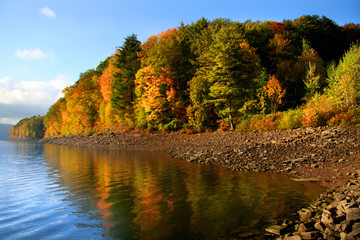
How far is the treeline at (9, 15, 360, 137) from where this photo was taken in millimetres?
25094

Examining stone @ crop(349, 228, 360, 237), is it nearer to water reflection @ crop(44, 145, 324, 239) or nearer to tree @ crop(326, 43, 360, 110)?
water reflection @ crop(44, 145, 324, 239)

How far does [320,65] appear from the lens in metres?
35.7

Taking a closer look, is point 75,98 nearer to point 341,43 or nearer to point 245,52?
point 245,52

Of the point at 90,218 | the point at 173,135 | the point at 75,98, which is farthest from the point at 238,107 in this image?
the point at 75,98

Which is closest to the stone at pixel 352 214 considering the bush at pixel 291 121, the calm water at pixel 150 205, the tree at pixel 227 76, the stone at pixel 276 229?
the stone at pixel 276 229

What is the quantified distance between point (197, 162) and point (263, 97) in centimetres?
1530

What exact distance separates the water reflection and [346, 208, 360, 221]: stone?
2081 millimetres

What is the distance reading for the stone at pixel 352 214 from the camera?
17.6 ft

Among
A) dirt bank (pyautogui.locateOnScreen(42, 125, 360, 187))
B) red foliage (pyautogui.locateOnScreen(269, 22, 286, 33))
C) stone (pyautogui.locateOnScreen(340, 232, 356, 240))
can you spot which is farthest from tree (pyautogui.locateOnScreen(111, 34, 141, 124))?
stone (pyautogui.locateOnScreen(340, 232, 356, 240))

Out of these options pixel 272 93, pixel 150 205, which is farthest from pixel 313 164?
pixel 272 93

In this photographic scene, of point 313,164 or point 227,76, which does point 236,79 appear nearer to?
point 227,76

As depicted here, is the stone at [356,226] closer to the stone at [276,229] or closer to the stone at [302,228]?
the stone at [302,228]

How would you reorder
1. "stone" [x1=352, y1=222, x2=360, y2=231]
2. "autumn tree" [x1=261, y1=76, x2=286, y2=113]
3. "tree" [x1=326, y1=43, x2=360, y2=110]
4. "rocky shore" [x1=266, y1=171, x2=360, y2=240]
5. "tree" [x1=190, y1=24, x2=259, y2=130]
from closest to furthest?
1. "stone" [x1=352, y1=222, x2=360, y2=231]
2. "rocky shore" [x1=266, y1=171, x2=360, y2=240]
3. "tree" [x1=326, y1=43, x2=360, y2=110]
4. "autumn tree" [x1=261, y1=76, x2=286, y2=113]
5. "tree" [x1=190, y1=24, x2=259, y2=130]

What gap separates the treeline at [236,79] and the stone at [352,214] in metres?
17.3
